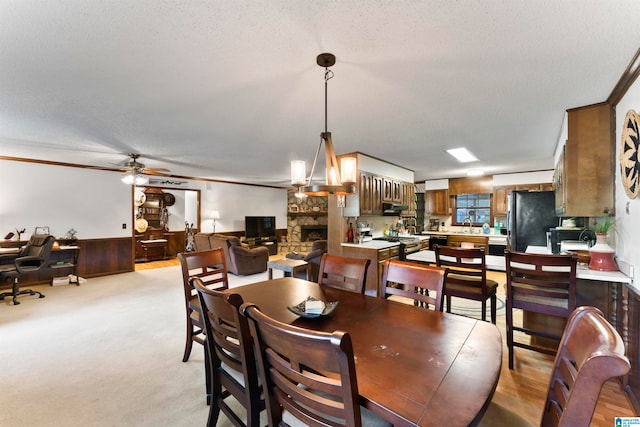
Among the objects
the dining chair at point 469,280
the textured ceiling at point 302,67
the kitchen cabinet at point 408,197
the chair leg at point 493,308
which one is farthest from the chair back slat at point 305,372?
the kitchen cabinet at point 408,197

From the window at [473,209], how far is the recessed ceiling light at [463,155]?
2.48 m

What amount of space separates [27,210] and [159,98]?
16.1 ft

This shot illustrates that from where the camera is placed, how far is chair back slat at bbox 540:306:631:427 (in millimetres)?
634

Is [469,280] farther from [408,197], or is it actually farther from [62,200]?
[62,200]

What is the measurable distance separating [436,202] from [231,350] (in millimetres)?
A: 7324

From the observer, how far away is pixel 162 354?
265 cm

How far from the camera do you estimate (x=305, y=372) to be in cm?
95

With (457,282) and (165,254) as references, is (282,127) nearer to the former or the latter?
(457,282)

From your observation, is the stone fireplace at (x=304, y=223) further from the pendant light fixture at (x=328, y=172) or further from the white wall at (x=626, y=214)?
the white wall at (x=626, y=214)

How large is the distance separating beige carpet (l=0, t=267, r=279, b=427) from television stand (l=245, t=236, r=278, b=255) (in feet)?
14.6

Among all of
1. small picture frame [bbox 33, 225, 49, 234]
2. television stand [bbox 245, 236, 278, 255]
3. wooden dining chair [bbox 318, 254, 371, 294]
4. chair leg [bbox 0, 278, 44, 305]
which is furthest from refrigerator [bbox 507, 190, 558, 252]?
small picture frame [bbox 33, 225, 49, 234]

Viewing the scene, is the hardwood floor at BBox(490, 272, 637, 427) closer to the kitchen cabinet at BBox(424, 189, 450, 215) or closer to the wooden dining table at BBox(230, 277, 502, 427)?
the wooden dining table at BBox(230, 277, 502, 427)

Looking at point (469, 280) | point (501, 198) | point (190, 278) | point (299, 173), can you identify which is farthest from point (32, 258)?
point (501, 198)

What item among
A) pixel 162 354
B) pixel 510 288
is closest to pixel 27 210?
pixel 162 354
